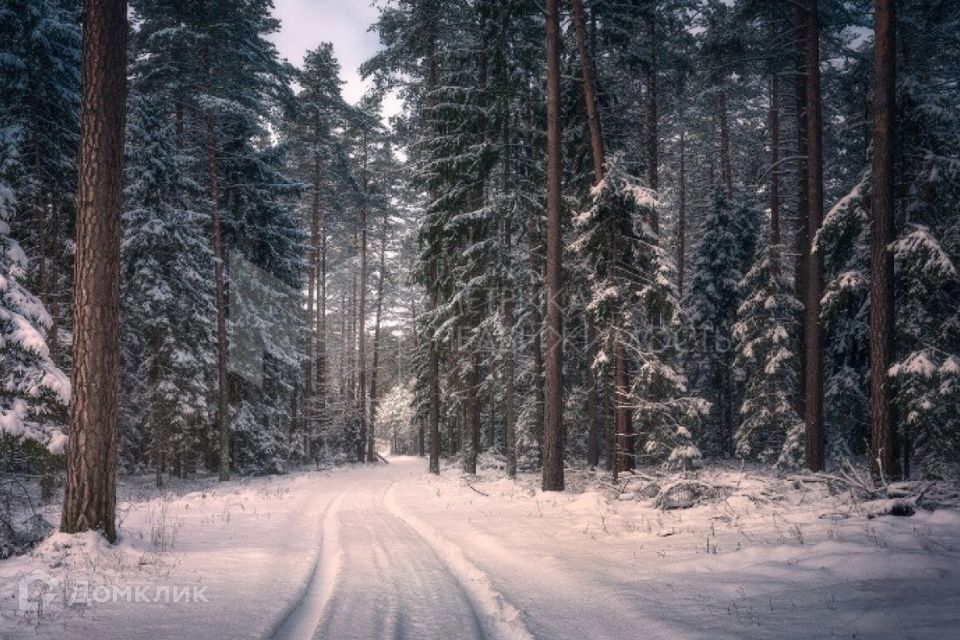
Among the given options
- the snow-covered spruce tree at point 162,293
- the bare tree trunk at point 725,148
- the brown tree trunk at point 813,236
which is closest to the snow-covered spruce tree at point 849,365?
the brown tree trunk at point 813,236

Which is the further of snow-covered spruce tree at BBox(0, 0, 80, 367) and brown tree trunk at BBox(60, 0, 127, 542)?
snow-covered spruce tree at BBox(0, 0, 80, 367)

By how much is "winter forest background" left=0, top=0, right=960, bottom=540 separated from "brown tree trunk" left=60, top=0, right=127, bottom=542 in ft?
6.57

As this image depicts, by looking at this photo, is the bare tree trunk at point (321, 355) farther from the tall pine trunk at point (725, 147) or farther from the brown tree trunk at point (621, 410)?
the tall pine trunk at point (725, 147)

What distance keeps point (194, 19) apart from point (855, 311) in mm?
26963

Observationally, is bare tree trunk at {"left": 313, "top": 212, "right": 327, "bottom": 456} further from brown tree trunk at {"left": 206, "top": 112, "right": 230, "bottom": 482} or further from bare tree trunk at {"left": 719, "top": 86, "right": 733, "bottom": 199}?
bare tree trunk at {"left": 719, "top": 86, "right": 733, "bottom": 199}

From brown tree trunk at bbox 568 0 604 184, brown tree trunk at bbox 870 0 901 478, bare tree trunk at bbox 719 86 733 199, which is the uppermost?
bare tree trunk at bbox 719 86 733 199

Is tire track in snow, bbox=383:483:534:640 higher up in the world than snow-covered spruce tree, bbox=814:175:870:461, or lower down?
lower down

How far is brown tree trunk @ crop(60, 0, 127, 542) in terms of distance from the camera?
618 centimetres

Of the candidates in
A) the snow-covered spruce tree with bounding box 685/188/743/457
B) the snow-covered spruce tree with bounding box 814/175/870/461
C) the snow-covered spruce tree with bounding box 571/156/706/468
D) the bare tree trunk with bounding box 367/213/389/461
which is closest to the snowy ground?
the snow-covered spruce tree with bounding box 571/156/706/468

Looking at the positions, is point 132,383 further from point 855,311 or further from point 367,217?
point 855,311

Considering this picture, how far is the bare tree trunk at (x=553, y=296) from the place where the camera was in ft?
40.2

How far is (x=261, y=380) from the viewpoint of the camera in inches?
909

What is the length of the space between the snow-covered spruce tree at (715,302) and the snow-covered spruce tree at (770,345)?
12.4ft

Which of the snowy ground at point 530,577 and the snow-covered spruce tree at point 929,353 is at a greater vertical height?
the snow-covered spruce tree at point 929,353
